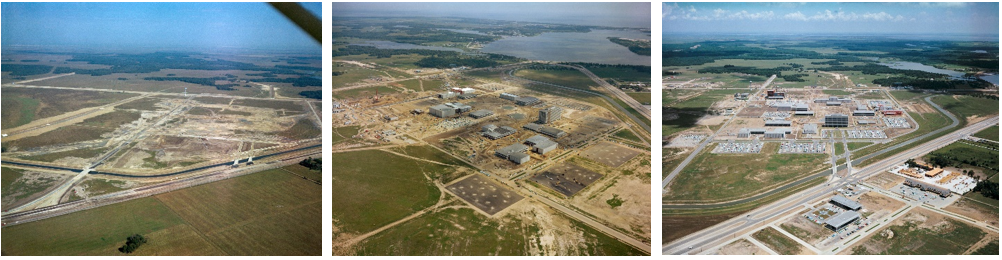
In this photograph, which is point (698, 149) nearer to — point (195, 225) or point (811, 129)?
point (811, 129)

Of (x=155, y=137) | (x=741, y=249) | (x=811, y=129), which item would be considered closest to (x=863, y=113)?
(x=811, y=129)

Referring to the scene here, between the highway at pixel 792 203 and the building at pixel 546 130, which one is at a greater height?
the building at pixel 546 130

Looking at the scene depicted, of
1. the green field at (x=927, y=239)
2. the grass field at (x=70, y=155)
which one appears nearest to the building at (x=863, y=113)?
the green field at (x=927, y=239)

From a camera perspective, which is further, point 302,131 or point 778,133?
point 302,131

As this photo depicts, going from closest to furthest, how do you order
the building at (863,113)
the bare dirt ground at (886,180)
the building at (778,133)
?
the bare dirt ground at (886,180) < the building at (778,133) < the building at (863,113)

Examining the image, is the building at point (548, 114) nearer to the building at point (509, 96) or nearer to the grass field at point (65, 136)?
the building at point (509, 96)
